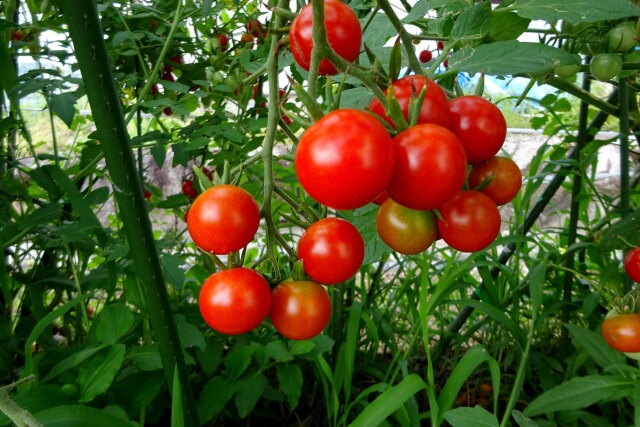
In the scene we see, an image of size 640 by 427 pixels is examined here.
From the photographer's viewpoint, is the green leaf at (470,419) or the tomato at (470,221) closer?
the tomato at (470,221)

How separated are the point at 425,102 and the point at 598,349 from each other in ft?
2.74

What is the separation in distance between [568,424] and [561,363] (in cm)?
26

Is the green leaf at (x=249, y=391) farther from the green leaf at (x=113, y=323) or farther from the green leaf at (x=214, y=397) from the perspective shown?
the green leaf at (x=113, y=323)

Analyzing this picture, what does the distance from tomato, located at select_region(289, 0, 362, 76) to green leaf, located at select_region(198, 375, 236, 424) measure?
0.81 metres

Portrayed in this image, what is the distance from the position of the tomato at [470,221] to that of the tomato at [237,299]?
0.54 ft

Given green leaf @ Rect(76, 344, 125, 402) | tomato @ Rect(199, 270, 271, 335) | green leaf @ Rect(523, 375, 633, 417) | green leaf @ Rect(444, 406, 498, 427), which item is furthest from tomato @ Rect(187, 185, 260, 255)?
green leaf @ Rect(523, 375, 633, 417)

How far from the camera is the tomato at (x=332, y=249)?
0.38 metres

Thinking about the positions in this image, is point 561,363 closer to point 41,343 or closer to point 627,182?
point 627,182

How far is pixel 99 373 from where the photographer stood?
2.58 feet

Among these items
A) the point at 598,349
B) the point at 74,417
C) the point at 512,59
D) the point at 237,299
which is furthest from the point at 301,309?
the point at 598,349

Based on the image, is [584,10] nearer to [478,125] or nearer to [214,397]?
[478,125]

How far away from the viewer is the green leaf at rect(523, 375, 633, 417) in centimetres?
82

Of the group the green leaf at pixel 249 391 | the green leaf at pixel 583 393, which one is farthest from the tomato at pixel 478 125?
the green leaf at pixel 249 391

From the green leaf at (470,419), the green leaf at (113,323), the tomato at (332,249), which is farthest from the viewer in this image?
the green leaf at (113,323)
